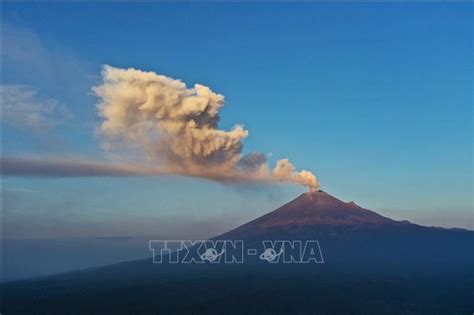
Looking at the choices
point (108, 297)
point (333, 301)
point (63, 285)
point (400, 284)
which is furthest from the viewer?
point (63, 285)

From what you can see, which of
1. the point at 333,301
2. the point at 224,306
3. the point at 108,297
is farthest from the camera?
the point at 108,297

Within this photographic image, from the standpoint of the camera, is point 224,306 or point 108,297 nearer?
point 224,306

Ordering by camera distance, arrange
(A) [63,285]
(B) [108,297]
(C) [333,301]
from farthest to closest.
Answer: (A) [63,285] → (B) [108,297] → (C) [333,301]

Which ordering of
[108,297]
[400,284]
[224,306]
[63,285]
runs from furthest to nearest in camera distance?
[63,285] < [400,284] < [108,297] < [224,306]

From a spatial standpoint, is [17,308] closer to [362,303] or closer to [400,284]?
[362,303]

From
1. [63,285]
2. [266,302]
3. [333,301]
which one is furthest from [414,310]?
[63,285]

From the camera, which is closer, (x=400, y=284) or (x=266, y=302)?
(x=266, y=302)

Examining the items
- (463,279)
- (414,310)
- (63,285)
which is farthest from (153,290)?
(463,279)

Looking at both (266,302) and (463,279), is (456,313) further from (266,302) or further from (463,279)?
(463,279)
